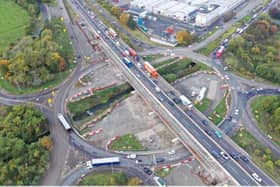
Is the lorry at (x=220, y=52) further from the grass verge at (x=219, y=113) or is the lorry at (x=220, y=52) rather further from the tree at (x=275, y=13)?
the tree at (x=275, y=13)

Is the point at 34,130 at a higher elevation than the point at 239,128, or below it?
higher

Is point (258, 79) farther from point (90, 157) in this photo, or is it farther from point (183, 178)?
point (90, 157)

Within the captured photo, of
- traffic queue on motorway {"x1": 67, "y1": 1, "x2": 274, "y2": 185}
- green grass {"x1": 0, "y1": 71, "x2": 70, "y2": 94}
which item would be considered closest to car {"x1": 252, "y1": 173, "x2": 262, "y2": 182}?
traffic queue on motorway {"x1": 67, "y1": 1, "x2": 274, "y2": 185}

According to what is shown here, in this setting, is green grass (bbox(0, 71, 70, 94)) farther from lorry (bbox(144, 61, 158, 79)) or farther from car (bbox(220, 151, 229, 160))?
car (bbox(220, 151, 229, 160))

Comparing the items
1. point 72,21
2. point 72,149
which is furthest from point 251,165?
point 72,21

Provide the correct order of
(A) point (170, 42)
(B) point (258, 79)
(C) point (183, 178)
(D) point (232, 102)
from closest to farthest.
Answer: (C) point (183, 178) → (D) point (232, 102) → (B) point (258, 79) → (A) point (170, 42)

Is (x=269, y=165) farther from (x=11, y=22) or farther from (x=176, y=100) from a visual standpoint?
(x=11, y=22)
